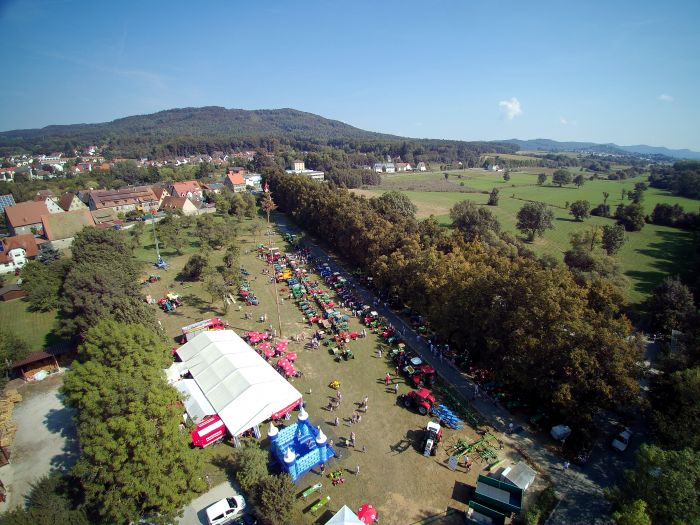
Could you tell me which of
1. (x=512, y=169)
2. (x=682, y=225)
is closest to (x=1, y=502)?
(x=682, y=225)

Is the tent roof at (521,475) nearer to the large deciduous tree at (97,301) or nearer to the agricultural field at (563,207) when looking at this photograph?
the large deciduous tree at (97,301)

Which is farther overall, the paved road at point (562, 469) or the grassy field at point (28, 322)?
the grassy field at point (28, 322)

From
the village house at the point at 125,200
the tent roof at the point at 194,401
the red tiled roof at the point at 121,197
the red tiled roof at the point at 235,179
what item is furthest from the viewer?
the red tiled roof at the point at 235,179

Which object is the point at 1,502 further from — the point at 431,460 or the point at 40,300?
the point at 40,300

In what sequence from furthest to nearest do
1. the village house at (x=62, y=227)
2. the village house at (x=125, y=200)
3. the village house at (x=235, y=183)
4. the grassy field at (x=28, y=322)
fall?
the village house at (x=235, y=183), the village house at (x=125, y=200), the village house at (x=62, y=227), the grassy field at (x=28, y=322)

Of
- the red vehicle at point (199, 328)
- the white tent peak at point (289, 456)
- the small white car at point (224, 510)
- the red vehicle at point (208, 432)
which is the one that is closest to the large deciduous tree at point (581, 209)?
the red vehicle at point (199, 328)

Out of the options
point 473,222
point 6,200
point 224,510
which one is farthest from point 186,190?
point 224,510
